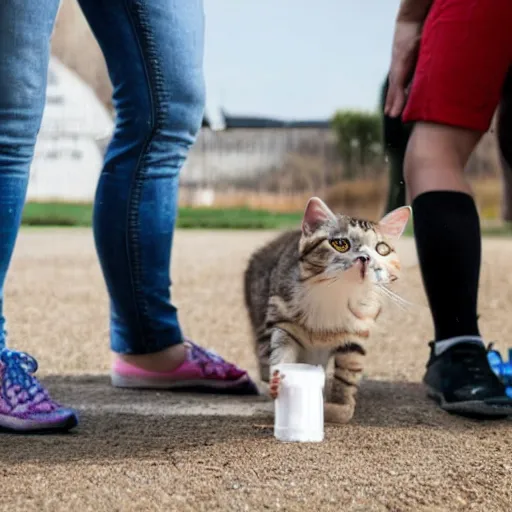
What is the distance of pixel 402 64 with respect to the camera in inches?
107

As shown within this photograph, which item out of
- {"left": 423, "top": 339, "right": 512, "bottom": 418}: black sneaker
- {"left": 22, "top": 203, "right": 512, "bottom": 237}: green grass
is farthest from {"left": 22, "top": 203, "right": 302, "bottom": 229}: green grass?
{"left": 423, "top": 339, "right": 512, "bottom": 418}: black sneaker

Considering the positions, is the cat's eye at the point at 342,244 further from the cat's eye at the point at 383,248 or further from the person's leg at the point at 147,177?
the person's leg at the point at 147,177

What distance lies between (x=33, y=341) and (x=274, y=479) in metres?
2.31

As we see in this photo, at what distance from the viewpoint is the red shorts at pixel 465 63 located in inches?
96.9

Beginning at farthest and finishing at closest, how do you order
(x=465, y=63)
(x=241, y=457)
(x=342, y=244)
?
(x=465, y=63)
(x=342, y=244)
(x=241, y=457)

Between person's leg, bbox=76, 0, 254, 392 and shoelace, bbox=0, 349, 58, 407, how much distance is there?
49 cm

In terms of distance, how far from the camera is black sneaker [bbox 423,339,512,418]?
2.28m

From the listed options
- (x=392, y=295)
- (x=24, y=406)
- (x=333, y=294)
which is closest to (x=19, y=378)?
(x=24, y=406)

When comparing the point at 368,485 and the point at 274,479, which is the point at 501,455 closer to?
the point at 368,485

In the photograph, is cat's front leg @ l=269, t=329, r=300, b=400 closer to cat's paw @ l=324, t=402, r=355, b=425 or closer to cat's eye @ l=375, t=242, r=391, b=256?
cat's paw @ l=324, t=402, r=355, b=425

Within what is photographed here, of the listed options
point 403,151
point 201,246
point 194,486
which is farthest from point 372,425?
point 201,246

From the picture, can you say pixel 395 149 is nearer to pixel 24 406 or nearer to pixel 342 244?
pixel 342 244

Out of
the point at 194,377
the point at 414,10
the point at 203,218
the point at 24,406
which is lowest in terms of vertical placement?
the point at 203,218

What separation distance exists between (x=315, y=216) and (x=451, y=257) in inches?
20.7
